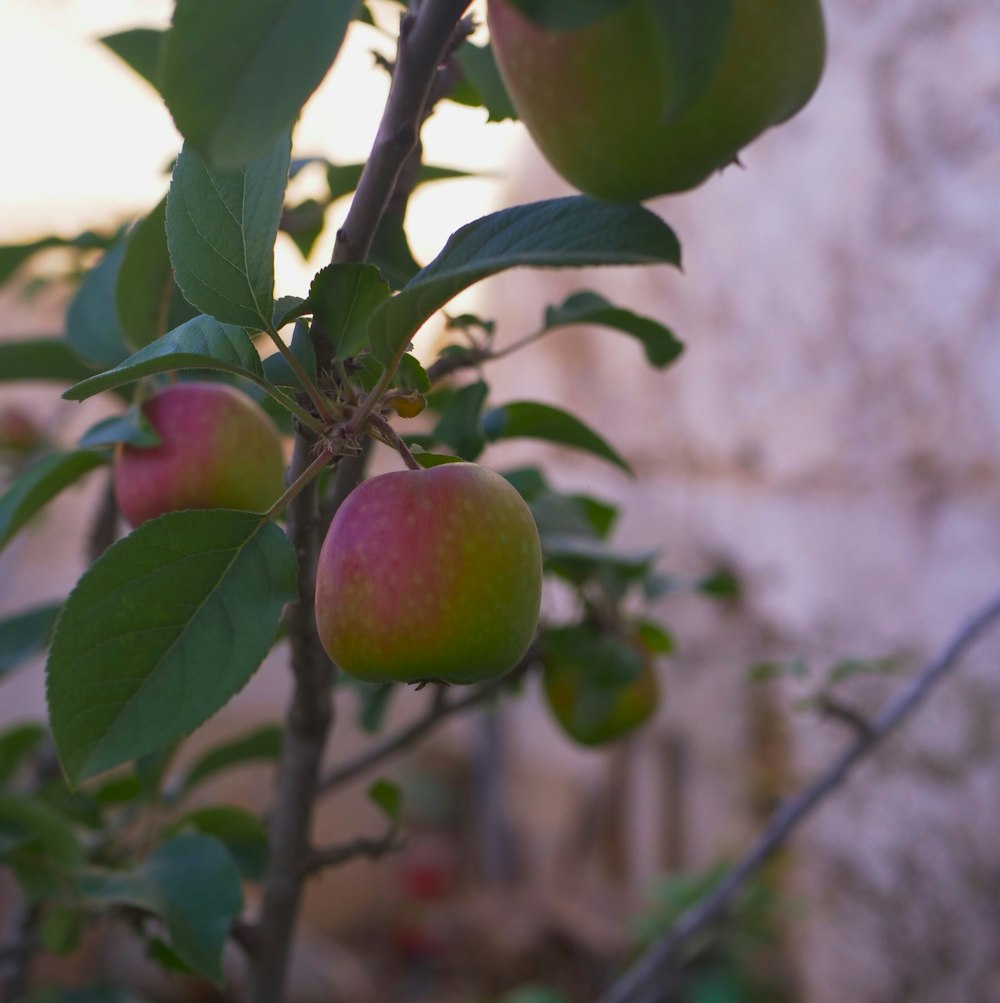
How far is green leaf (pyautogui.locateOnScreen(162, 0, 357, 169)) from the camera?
24cm

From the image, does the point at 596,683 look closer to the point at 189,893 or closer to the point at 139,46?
the point at 189,893

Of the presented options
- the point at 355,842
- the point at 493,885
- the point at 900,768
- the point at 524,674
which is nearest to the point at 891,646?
the point at 900,768

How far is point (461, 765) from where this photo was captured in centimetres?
282

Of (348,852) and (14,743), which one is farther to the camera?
(14,743)

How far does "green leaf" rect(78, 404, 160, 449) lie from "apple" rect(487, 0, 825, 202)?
0.22 metres

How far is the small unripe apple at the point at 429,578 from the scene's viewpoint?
31 centimetres

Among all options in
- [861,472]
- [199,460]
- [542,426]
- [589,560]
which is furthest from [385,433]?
[861,472]

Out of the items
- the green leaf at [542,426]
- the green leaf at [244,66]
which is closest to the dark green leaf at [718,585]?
the green leaf at [542,426]

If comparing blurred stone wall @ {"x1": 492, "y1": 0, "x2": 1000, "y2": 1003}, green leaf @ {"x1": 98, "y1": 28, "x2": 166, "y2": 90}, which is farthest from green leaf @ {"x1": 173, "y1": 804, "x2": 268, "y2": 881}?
blurred stone wall @ {"x1": 492, "y1": 0, "x2": 1000, "y2": 1003}

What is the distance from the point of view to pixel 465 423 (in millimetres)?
490

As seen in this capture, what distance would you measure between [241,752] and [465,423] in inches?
14.4

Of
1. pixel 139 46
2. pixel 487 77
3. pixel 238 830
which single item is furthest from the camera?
pixel 238 830

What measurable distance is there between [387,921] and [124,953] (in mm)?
737

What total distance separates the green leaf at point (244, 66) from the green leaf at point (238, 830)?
0.49 meters
